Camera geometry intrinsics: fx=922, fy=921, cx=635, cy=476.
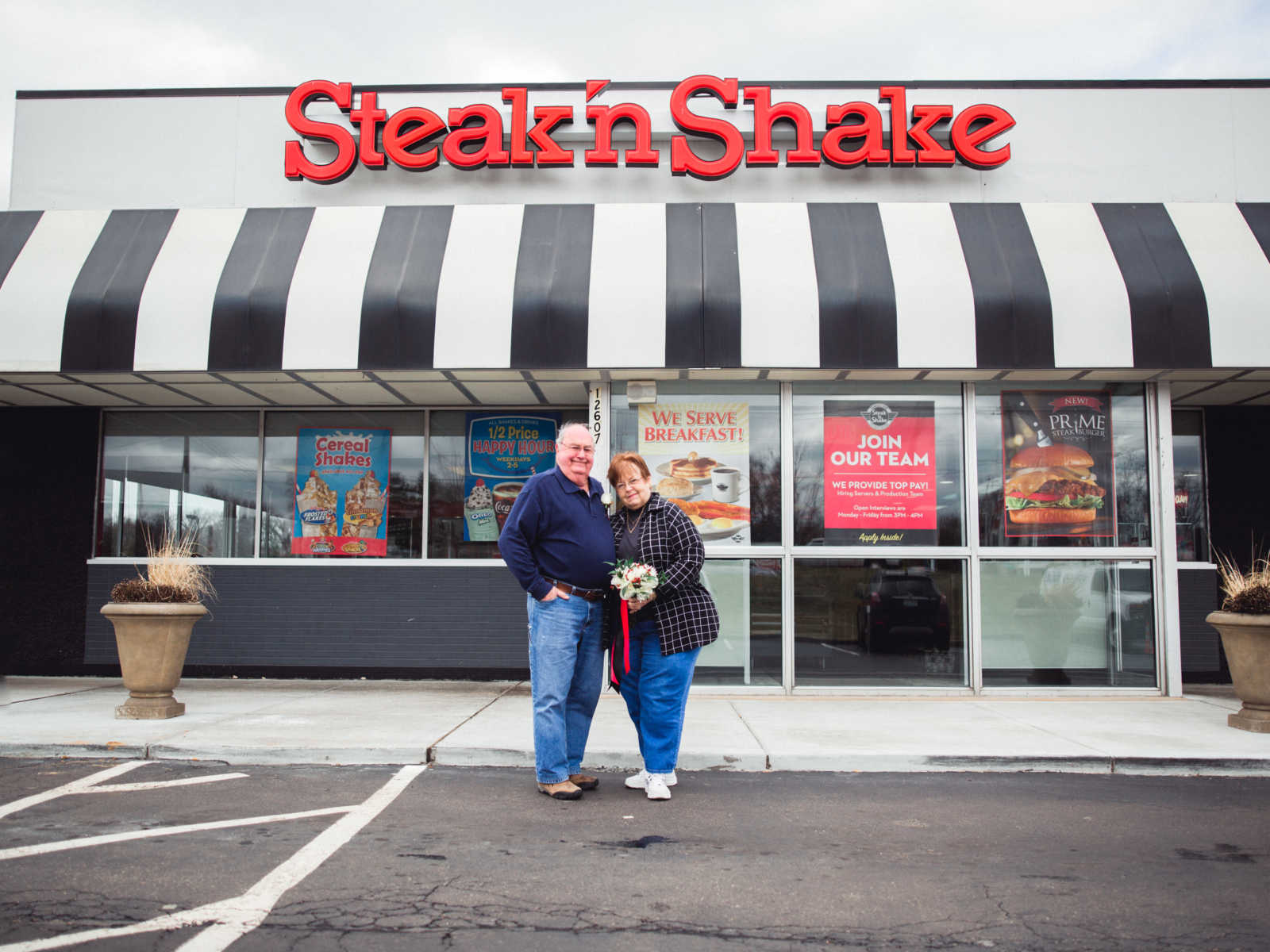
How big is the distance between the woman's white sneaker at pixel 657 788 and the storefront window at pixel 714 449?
3.74 meters

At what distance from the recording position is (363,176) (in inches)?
372

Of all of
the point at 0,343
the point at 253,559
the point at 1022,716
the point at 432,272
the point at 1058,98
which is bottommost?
the point at 1022,716

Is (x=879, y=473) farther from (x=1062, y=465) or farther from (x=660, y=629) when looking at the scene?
(x=660, y=629)

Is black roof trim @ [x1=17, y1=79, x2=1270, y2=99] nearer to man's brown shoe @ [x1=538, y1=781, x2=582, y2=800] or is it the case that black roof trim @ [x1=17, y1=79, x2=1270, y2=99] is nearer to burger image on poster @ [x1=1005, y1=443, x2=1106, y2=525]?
burger image on poster @ [x1=1005, y1=443, x2=1106, y2=525]

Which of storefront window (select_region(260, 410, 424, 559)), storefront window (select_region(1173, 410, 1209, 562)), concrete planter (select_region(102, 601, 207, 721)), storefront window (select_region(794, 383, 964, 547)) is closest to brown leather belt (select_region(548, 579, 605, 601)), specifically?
concrete planter (select_region(102, 601, 207, 721))

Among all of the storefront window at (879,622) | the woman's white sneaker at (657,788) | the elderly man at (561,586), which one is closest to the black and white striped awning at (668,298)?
the storefront window at (879,622)

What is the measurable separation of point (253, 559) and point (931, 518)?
22.9 feet

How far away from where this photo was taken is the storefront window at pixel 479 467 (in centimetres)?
995

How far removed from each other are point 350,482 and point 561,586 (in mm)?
5685

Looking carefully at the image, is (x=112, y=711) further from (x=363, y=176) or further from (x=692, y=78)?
(x=692, y=78)

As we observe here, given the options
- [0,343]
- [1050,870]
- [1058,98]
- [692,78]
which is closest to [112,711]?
[0,343]

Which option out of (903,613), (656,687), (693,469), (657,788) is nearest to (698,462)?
(693,469)

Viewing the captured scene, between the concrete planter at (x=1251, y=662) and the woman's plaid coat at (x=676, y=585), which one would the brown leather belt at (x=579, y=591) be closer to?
the woman's plaid coat at (x=676, y=585)

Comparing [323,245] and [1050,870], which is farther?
[323,245]
